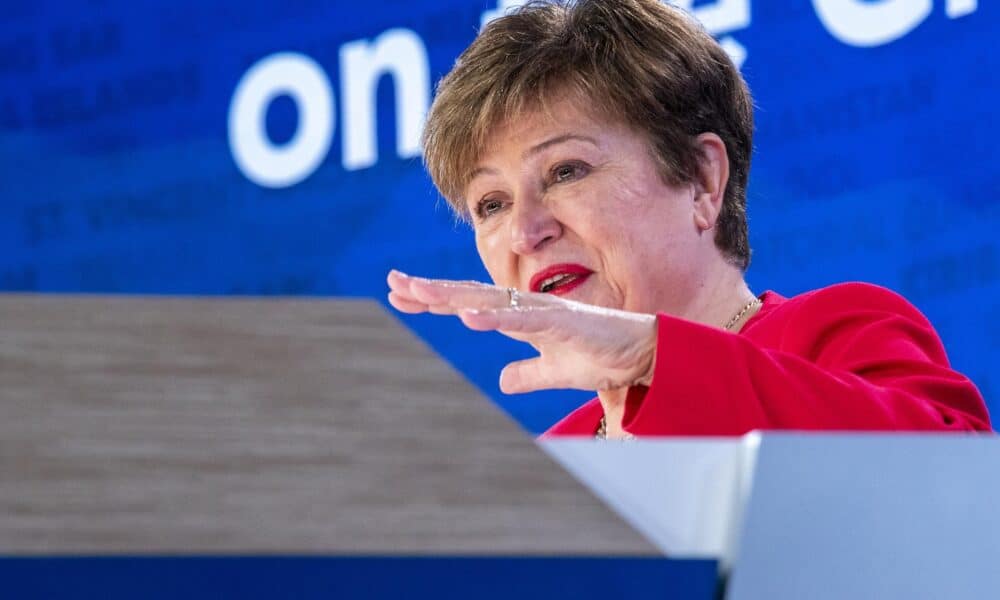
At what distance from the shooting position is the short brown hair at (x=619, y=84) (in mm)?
1671

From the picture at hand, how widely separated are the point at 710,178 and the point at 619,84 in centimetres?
18

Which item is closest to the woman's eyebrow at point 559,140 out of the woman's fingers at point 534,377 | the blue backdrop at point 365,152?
the woman's fingers at point 534,377

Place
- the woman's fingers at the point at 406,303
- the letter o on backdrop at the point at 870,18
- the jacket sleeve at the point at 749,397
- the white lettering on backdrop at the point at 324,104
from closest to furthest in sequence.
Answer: the jacket sleeve at the point at 749,397, the woman's fingers at the point at 406,303, the letter o on backdrop at the point at 870,18, the white lettering on backdrop at the point at 324,104

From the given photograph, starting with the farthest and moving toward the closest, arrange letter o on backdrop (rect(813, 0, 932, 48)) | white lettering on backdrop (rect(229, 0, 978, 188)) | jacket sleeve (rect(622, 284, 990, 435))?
white lettering on backdrop (rect(229, 0, 978, 188)), letter o on backdrop (rect(813, 0, 932, 48)), jacket sleeve (rect(622, 284, 990, 435))

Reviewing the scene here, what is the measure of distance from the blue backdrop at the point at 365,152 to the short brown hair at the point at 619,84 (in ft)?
4.11

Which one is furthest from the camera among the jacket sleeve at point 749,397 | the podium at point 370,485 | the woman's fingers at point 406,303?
the woman's fingers at point 406,303

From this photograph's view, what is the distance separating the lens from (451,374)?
476mm

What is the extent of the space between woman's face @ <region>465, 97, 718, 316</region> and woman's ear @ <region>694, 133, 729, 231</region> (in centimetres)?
3

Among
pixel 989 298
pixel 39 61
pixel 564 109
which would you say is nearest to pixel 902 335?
pixel 564 109

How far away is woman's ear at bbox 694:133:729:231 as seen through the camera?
1725 mm

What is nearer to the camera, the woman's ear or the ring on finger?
the ring on finger

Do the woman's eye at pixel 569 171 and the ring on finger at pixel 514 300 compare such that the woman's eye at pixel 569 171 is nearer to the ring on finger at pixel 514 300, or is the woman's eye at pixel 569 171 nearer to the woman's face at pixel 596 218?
the woman's face at pixel 596 218

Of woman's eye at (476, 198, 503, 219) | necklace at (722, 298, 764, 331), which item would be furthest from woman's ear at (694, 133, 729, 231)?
woman's eye at (476, 198, 503, 219)

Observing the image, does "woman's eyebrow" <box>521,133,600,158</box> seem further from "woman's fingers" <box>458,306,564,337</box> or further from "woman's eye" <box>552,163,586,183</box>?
"woman's fingers" <box>458,306,564,337</box>
